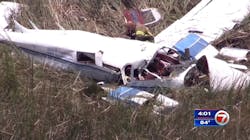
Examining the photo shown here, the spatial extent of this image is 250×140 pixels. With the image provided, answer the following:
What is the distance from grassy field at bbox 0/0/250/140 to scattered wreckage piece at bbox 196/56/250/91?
0.30 feet

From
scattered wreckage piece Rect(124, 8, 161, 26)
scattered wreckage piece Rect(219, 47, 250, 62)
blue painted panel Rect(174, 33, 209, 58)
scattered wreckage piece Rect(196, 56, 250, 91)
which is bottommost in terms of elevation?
scattered wreckage piece Rect(196, 56, 250, 91)

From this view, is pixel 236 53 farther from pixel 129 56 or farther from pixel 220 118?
pixel 220 118

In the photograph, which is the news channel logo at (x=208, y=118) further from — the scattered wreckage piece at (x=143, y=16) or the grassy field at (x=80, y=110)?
the scattered wreckage piece at (x=143, y=16)

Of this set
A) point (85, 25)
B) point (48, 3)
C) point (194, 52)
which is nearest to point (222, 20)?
point (194, 52)

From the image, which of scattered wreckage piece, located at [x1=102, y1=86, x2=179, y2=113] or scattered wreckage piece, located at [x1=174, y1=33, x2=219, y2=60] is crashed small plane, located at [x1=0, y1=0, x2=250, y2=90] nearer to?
scattered wreckage piece, located at [x1=174, y1=33, x2=219, y2=60]

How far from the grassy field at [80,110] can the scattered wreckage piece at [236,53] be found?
2.32 ft

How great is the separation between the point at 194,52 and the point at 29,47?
117 centimetres

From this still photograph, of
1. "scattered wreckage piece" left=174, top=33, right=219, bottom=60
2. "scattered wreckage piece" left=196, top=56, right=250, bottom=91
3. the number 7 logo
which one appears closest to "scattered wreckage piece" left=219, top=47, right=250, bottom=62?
"scattered wreckage piece" left=174, top=33, right=219, bottom=60

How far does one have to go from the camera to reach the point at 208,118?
2.74 meters

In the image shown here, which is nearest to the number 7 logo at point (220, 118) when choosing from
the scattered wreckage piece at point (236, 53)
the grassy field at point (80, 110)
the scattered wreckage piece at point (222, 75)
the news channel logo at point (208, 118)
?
the news channel logo at point (208, 118)

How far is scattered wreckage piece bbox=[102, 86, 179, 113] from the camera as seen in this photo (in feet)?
11.0

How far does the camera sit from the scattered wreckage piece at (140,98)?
3364 millimetres

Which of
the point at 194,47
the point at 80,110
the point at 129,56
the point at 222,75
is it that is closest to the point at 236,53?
the point at 194,47

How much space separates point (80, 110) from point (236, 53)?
5.49 ft
